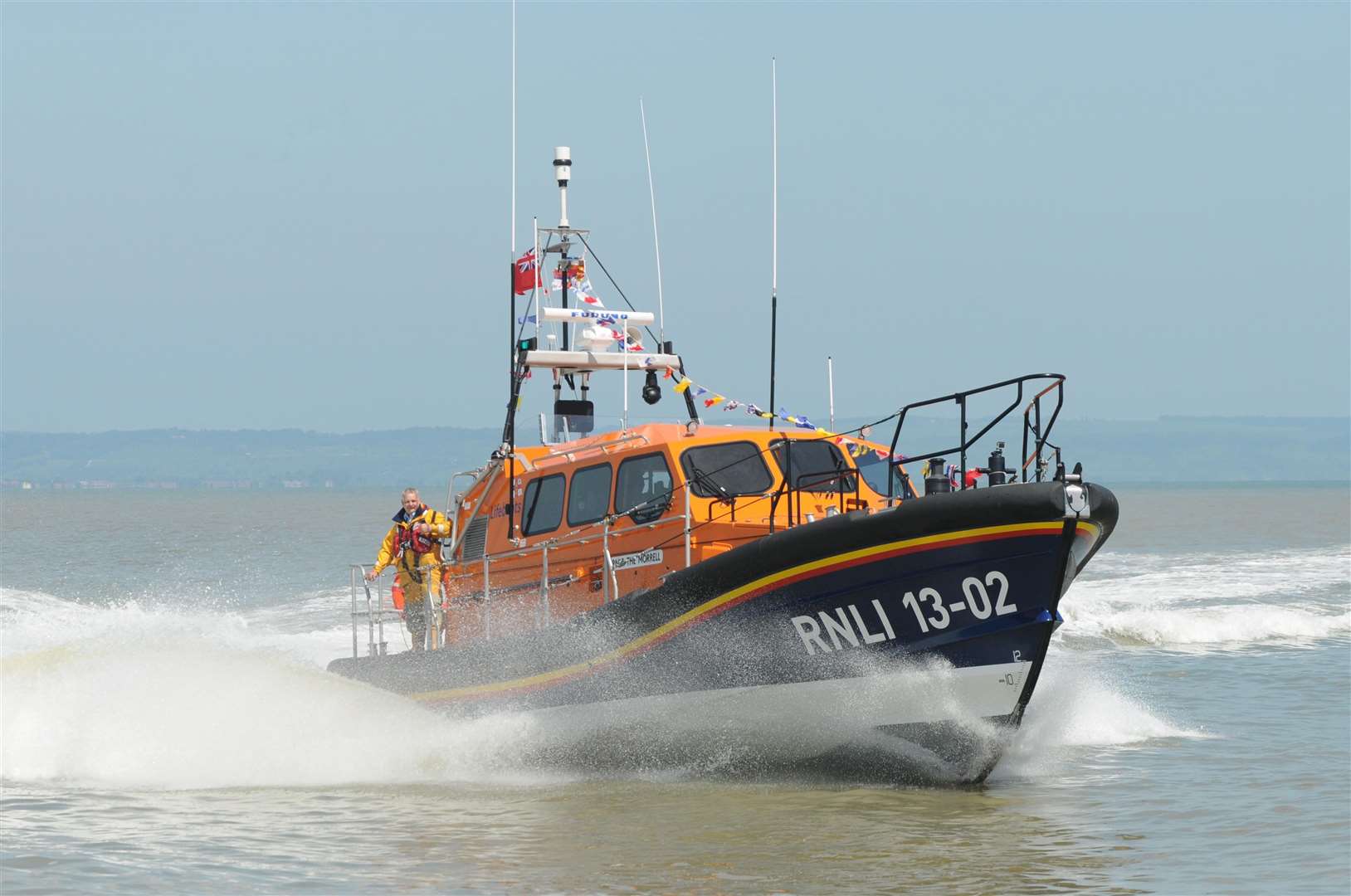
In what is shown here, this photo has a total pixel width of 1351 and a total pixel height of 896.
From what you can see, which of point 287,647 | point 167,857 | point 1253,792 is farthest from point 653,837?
point 287,647

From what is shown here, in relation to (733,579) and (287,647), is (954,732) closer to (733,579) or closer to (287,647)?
(733,579)

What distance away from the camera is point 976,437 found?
8102 millimetres

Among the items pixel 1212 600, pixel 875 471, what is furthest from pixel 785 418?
pixel 1212 600

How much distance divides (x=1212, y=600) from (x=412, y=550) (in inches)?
539

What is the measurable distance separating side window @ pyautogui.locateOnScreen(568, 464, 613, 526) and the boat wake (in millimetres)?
1332

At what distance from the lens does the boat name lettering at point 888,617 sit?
26.4ft

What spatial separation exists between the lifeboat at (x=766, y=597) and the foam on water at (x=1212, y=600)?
28.9 ft

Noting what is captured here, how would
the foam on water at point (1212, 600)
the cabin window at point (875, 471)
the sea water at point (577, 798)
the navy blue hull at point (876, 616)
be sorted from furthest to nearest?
the foam on water at point (1212, 600)
the cabin window at point (875, 471)
the navy blue hull at point (876, 616)
the sea water at point (577, 798)

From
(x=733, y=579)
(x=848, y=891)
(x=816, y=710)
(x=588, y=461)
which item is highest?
(x=588, y=461)

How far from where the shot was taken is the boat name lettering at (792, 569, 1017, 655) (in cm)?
805

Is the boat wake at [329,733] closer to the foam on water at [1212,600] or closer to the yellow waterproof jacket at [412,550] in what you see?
the yellow waterproof jacket at [412,550]

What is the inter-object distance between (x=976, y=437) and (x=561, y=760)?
3315 millimetres

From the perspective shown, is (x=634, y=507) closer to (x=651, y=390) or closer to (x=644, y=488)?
(x=644, y=488)

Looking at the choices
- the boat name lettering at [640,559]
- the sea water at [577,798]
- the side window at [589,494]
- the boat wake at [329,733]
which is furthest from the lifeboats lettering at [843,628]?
the side window at [589,494]
